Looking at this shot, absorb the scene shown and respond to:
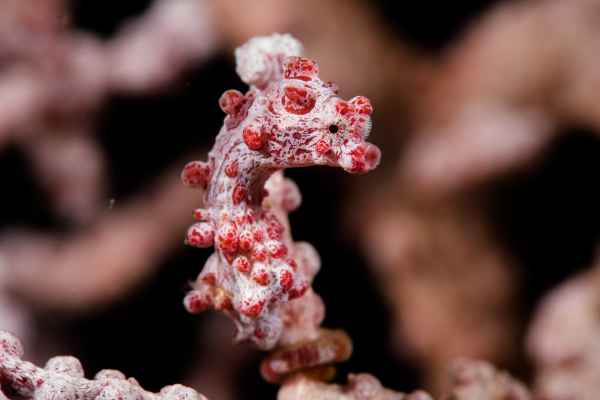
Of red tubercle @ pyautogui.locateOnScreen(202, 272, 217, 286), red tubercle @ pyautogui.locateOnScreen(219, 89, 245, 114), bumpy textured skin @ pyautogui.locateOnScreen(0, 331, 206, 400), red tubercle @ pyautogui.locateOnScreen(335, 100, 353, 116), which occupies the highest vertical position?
red tubercle @ pyautogui.locateOnScreen(219, 89, 245, 114)

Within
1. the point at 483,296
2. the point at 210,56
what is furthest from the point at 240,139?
the point at 483,296

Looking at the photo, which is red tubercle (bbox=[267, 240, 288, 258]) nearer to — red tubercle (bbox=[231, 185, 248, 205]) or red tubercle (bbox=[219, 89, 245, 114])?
red tubercle (bbox=[231, 185, 248, 205])

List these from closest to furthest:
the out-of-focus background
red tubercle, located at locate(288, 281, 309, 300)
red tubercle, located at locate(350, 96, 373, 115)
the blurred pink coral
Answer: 1. red tubercle, located at locate(350, 96, 373, 115)
2. red tubercle, located at locate(288, 281, 309, 300)
3. the blurred pink coral
4. the out-of-focus background

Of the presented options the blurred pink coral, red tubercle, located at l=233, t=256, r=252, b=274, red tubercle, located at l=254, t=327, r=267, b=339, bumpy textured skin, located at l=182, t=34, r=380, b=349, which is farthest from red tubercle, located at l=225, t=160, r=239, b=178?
the blurred pink coral

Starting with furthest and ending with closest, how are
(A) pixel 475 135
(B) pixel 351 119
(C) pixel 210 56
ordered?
1. (A) pixel 475 135
2. (C) pixel 210 56
3. (B) pixel 351 119

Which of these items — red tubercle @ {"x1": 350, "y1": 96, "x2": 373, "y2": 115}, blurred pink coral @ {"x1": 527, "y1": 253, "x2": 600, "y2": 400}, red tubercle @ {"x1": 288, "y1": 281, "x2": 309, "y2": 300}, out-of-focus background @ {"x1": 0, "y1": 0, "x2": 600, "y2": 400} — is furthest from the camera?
out-of-focus background @ {"x1": 0, "y1": 0, "x2": 600, "y2": 400}

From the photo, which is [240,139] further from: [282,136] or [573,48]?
[573,48]
